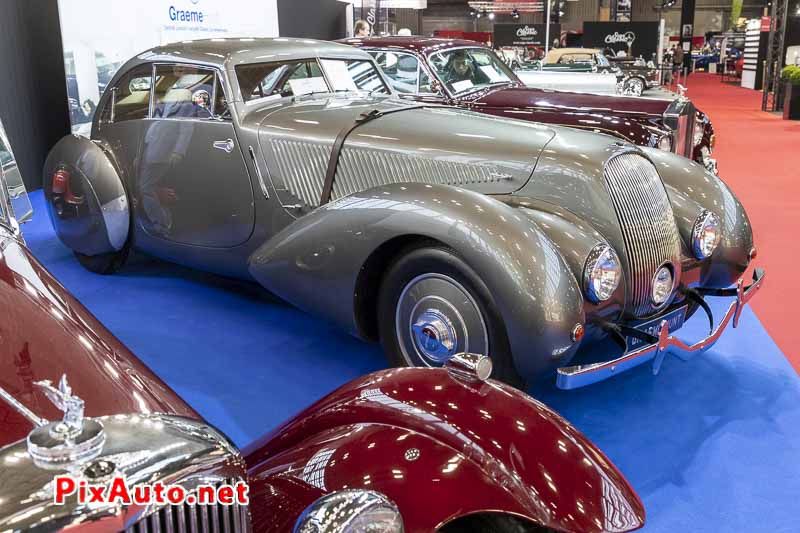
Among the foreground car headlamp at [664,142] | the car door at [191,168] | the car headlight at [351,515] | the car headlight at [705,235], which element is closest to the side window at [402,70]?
the foreground car headlamp at [664,142]

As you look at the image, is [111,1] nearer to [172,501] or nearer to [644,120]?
[644,120]

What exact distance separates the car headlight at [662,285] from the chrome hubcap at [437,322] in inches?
32.7

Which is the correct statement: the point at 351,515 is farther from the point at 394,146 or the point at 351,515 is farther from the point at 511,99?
the point at 511,99

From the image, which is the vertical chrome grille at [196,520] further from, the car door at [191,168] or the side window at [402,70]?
the side window at [402,70]

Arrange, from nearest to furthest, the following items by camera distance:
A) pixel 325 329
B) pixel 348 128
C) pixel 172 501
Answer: pixel 172 501 → pixel 348 128 → pixel 325 329

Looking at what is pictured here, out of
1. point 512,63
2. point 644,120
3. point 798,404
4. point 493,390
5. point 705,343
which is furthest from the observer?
point 512,63

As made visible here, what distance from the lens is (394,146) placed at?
3.43 metres

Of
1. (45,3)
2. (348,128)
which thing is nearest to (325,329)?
(348,128)

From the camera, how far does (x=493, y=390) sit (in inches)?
68.8

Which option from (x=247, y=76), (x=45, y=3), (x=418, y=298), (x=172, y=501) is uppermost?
(x=45, y=3)

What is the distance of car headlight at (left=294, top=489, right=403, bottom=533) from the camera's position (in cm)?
116

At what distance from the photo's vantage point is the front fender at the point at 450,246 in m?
2.57

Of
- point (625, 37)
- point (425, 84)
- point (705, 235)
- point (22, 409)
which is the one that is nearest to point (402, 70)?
point (425, 84)

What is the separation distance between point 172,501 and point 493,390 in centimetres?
95
